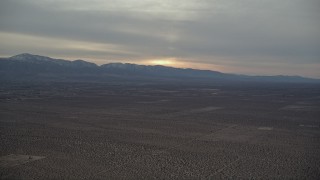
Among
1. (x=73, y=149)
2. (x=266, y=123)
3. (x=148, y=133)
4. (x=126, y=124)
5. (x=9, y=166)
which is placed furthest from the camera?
(x=266, y=123)

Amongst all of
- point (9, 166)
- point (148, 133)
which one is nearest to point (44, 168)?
point (9, 166)

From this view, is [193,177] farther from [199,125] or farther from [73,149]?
[199,125]

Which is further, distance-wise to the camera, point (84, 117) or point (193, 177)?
point (84, 117)

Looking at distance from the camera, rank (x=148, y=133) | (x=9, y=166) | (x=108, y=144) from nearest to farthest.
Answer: (x=9, y=166) → (x=108, y=144) → (x=148, y=133)

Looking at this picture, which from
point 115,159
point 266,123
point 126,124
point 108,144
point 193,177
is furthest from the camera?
point 266,123

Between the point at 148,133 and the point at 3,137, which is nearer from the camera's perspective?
the point at 3,137

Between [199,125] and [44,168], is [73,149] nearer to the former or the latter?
[44,168]

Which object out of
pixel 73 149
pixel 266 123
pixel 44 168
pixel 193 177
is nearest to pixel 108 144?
pixel 73 149

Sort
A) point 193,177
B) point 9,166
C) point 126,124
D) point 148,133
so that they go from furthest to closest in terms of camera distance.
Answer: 1. point 126,124
2. point 148,133
3. point 9,166
4. point 193,177

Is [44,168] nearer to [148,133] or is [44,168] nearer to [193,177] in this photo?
[193,177]
